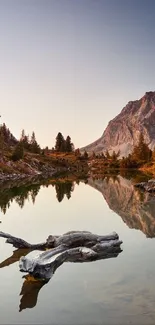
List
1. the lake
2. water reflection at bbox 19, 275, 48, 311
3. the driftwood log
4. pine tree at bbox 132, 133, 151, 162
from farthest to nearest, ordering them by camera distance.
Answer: pine tree at bbox 132, 133, 151, 162
the driftwood log
water reflection at bbox 19, 275, 48, 311
the lake

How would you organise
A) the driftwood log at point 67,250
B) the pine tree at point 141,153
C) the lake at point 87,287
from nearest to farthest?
the lake at point 87,287 → the driftwood log at point 67,250 → the pine tree at point 141,153

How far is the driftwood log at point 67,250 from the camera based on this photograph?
49.0ft

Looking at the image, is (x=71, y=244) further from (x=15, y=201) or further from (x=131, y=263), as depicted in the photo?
(x=15, y=201)

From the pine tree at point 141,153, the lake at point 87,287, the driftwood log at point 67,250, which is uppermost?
the pine tree at point 141,153

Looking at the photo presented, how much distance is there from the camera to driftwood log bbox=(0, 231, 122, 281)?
14.9 metres

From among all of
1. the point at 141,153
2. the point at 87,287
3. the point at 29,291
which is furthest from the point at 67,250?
the point at 141,153

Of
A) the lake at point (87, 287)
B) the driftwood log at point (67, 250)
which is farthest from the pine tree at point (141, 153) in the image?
the driftwood log at point (67, 250)

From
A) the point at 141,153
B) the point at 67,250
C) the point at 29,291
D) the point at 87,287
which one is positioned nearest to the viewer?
the point at 29,291

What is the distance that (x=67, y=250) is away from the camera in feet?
56.8

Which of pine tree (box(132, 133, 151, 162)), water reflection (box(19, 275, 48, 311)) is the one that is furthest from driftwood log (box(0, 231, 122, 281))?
pine tree (box(132, 133, 151, 162))

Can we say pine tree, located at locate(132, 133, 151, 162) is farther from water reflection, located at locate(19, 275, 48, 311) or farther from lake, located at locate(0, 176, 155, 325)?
water reflection, located at locate(19, 275, 48, 311)

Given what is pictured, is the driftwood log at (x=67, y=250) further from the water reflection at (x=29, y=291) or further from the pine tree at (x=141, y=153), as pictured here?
the pine tree at (x=141, y=153)

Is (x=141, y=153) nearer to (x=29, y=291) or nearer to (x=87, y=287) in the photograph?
(x=87, y=287)

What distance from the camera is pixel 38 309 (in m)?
12.1
